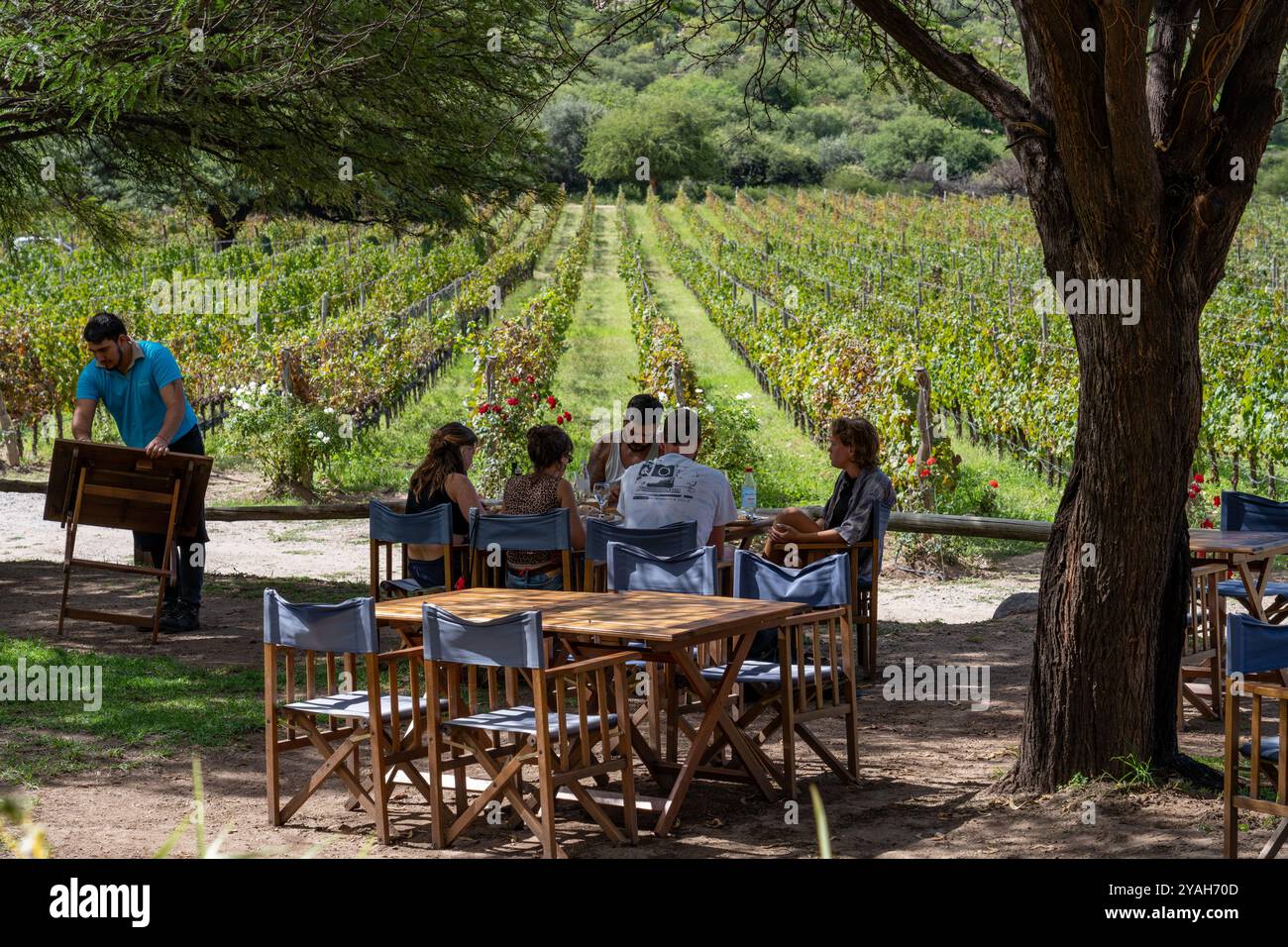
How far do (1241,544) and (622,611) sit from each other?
274 centimetres

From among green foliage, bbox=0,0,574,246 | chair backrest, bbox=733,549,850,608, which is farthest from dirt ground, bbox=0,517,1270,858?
green foliage, bbox=0,0,574,246

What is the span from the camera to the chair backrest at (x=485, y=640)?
12.8 feet

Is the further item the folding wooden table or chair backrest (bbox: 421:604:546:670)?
the folding wooden table

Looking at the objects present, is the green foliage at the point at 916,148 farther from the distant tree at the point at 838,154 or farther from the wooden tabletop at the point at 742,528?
the wooden tabletop at the point at 742,528

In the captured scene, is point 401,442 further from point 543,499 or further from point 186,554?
point 543,499

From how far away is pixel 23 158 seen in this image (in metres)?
8.65

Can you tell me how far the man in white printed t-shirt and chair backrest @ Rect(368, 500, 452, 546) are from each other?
30.7 inches

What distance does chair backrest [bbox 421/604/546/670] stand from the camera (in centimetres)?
389

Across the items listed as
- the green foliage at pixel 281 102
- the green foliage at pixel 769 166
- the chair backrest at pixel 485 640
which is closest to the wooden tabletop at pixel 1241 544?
the chair backrest at pixel 485 640

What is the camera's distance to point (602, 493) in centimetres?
758

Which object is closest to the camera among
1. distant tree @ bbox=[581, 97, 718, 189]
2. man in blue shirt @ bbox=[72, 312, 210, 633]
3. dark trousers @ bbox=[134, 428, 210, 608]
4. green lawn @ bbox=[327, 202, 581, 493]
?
man in blue shirt @ bbox=[72, 312, 210, 633]

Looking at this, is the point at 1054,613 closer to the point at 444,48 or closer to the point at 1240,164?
the point at 1240,164

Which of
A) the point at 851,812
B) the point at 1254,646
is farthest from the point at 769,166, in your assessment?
the point at 1254,646

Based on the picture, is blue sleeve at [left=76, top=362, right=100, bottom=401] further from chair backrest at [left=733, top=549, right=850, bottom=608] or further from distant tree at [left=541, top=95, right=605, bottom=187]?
distant tree at [left=541, top=95, right=605, bottom=187]
